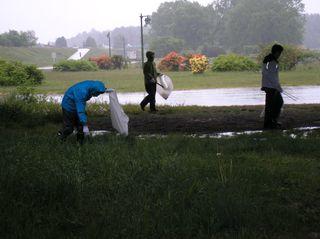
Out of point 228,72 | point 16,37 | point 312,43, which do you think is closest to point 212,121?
point 228,72

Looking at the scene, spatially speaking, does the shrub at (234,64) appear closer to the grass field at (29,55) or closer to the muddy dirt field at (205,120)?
the muddy dirt field at (205,120)

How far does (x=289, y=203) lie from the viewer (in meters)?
5.77

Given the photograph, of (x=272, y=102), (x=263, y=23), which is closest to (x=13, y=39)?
(x=263, y=23)

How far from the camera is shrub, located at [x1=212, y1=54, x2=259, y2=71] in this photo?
45.8 metres

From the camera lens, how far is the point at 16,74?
3338 centimetres

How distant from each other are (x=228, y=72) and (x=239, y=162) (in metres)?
38.0

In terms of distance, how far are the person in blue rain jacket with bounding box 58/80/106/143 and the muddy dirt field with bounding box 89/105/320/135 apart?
114 inches

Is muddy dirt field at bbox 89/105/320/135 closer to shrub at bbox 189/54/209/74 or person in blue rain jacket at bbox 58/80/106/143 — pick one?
person in blue rain jacket at bbox 58/80/106/143

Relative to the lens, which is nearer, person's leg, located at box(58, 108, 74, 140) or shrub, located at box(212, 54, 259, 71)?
person's leg, located at box(58, 108, 74, 140)

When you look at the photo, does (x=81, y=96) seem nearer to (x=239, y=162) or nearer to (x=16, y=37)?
(x=239, y=162)

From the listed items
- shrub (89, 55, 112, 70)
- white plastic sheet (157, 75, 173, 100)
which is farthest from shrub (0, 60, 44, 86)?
shrub (89, 55, 112, 70)

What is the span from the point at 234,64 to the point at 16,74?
2033cm

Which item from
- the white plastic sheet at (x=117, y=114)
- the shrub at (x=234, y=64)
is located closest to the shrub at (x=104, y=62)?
the shrub at (x=234, y=64)

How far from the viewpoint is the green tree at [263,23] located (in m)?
96.1
